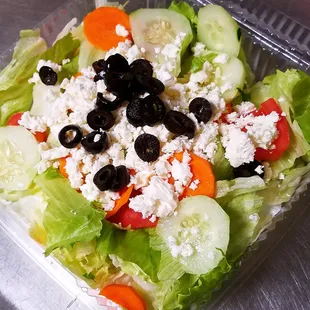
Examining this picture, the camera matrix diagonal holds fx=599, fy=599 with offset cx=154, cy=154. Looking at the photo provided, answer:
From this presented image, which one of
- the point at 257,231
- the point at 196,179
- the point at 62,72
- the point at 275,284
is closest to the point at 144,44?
the point at 62,72

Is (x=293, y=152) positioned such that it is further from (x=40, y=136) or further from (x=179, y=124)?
(x=40, y=136)

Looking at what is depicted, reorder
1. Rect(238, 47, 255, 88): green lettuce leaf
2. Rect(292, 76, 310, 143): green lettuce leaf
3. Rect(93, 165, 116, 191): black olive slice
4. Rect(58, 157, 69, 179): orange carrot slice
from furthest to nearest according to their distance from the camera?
Rect(238, 47, 255, 88): green lettuce leaf → Rect(292, 76, 310, 143): green lettuce leaf → Rect(58, 157, 69, 179): orange carrot slice → Rect(93, 165, 116, 191): black olive slice

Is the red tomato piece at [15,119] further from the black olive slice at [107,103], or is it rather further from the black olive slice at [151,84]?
the black olive slice at [151,84]

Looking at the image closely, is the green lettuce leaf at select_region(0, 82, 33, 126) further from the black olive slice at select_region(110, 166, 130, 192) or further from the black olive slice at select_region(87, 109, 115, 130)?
the black olive slice at select_region(110, 166, 130, 192)

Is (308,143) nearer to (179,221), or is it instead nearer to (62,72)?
(179,221)

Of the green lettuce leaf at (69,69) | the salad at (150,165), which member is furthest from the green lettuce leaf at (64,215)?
the green lettuce leaf at (69,69)

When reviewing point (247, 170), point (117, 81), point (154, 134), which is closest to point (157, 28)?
point (117, 81)

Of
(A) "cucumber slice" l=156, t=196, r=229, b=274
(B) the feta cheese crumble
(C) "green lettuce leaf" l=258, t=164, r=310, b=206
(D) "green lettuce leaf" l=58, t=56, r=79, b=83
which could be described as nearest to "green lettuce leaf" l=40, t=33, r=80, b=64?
(D) "green lettuce leaf" l=58, t=56, r=79, b=83

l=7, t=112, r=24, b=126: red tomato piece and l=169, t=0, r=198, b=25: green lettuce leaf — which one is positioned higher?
l=169, t=0, r=198, b=25: green lettuce leaf
